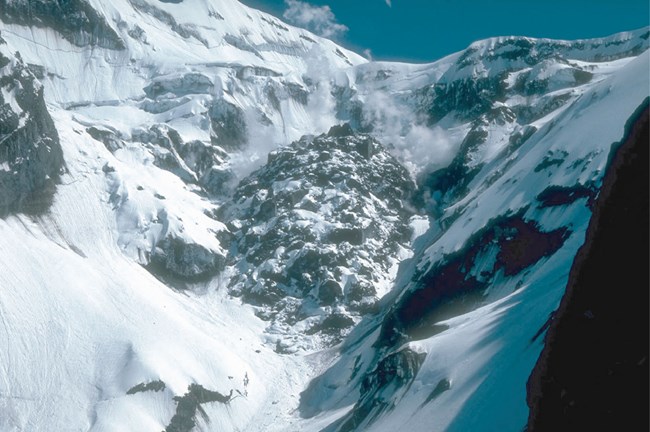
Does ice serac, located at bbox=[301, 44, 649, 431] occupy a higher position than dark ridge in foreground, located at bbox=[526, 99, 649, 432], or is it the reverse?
dark ridge in foreground, located at bbox=[526, 99, 649, 432]

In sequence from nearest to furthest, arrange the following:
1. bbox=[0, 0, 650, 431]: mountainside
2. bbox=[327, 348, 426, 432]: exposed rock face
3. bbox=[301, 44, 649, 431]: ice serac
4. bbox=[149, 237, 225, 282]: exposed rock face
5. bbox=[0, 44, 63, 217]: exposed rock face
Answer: bbox=[301, 44, 649, 431]: ice serac < bbox=[327, 348, 426, 432]: exposed rock face < bbox=[0, 0, 650, 431]: mountainside < bbox=[0, 44, 63, 217]: exposed rock face < bbox=[149, 237, 225, 282]: exposed rock face

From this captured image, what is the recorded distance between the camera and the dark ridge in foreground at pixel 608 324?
647 inches

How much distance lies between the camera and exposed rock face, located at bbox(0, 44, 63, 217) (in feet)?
541

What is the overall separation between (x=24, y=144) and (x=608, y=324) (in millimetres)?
172239

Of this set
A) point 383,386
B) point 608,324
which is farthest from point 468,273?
point 608,324

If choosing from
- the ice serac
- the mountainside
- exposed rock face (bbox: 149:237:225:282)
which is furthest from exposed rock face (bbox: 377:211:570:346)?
exposed rock face (bbox: 149:237:225:282)

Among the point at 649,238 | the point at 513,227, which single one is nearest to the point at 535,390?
the point at 649,238

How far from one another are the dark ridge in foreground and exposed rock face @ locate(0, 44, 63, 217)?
16146cm

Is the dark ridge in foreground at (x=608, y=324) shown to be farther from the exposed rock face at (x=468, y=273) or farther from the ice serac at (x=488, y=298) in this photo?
the exposed rock face at (x=468, y=273)

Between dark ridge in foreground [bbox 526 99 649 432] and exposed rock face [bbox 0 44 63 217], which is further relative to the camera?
exposed rock face [bbox 0 44 63 217]

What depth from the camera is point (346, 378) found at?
138 metres

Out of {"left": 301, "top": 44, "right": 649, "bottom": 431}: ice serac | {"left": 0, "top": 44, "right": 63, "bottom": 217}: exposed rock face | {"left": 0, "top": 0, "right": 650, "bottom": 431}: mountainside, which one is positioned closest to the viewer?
{"left": 301, "top": 44, "right": 649, "bottom": 431}: ice serac

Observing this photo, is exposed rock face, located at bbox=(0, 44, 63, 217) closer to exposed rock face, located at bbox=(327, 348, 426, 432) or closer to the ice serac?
the ice serac

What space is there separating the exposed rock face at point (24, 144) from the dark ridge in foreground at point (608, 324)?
161459 millimetres
